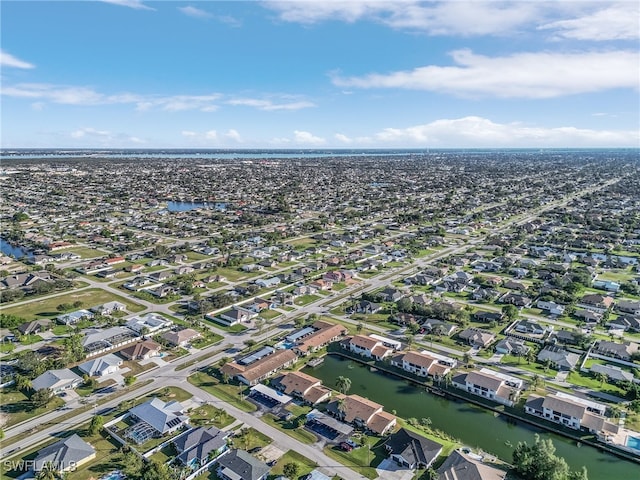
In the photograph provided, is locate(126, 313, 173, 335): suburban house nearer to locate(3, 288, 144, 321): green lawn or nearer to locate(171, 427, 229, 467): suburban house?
locate(3, 288, 144, 321): green lawn

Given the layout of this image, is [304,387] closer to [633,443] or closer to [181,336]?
[181,336]

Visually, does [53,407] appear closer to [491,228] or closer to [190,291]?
[190,291]

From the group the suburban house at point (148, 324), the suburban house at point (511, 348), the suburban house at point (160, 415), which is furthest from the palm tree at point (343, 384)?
the suburban house at point (148, 324)

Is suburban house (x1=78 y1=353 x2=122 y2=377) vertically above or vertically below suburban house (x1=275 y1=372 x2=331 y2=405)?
above

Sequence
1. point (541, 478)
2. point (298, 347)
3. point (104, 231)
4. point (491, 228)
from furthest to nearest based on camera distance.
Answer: point (491, 228) → point (104, 231) → point (298, 347) → point (541, 478)

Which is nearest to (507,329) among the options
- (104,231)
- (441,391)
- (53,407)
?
(441,391)

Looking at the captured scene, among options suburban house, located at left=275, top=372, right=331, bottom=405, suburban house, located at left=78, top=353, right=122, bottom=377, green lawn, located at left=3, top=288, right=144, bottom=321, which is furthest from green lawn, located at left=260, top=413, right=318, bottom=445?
green lawn, located at left=3, top=288, right=144, bottom=321

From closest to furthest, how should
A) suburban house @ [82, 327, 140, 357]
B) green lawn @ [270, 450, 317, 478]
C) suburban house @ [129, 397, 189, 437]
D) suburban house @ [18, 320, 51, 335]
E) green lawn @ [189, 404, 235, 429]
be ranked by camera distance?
green lawn @ [270, 450, 317, 478]
suburban house @ [129, 397, 189, 437]
green lawn @ [189, 404, 235, 429]
suburban house @ [82, 327, 140, 357]
suburban house @ [18, 320, 51, 335]
